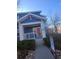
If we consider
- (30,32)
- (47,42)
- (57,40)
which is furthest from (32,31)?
(57,40)

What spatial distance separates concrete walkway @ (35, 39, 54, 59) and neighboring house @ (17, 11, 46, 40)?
156 millimetres

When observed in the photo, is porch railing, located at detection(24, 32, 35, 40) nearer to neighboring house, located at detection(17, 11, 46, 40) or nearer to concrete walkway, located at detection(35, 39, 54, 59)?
neighboring house, located at detection(17, 11, 46, 40)

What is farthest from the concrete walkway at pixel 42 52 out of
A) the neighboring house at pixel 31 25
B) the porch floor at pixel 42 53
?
the neighboring house at pixel 31 25

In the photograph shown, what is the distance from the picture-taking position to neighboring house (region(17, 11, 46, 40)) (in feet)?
9.29

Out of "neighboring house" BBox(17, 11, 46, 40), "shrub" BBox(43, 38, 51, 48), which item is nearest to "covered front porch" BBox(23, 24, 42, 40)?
"neighboring house" BBox(17, 11, 46, 40)

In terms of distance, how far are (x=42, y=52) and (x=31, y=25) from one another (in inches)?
17.8

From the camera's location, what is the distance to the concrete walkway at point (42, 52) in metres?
2.84

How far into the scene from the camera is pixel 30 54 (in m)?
2.83

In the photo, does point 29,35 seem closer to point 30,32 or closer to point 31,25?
point 30,32

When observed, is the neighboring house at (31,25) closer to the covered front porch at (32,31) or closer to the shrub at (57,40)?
the covered front porch at (32,31)

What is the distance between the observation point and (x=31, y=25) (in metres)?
2.86
